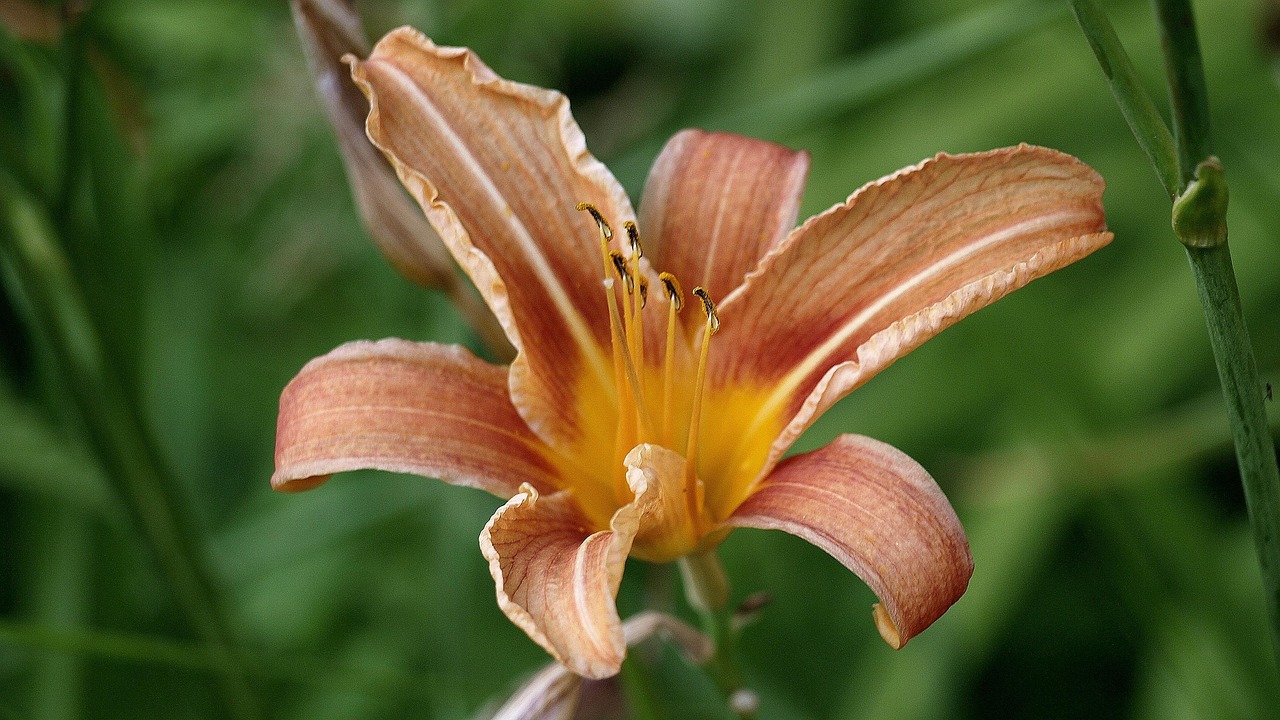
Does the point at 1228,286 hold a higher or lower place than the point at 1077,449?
higher

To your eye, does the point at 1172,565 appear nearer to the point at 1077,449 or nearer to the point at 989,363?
the point at 1077,449

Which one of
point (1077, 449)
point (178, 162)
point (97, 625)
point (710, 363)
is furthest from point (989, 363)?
point (178, 162)

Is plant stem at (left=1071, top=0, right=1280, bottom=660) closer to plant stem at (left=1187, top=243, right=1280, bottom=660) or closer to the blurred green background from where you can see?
plant stem at (left=1187, top=243, right=1280, bottom=660)

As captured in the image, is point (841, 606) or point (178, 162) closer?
point (841, 606)

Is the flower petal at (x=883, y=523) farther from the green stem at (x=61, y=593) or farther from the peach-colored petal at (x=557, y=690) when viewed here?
the green stem at (x=61, y=593)

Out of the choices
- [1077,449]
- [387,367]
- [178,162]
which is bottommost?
[1077,449]

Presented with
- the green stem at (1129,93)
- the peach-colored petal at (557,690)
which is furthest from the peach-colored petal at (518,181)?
the green stem at (1129,93)
